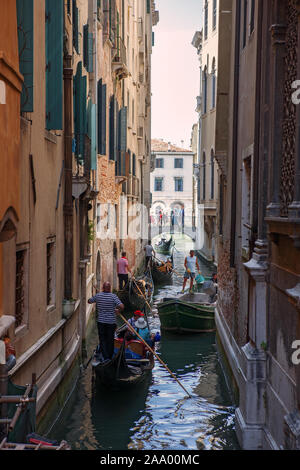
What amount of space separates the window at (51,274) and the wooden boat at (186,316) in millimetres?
5929

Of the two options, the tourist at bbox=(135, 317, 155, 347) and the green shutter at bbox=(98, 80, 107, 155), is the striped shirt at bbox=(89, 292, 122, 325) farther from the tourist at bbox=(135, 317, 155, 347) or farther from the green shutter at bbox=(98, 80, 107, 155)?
the green shutter at bbox=(98, 80, 107, 155)

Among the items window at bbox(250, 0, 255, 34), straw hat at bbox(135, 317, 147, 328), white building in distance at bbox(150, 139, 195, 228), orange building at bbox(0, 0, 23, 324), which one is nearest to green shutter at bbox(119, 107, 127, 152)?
straw hat at bbox(135, 317, 147, 328)

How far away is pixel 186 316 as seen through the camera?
1477 cm

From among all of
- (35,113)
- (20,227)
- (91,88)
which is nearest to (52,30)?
(35,113)

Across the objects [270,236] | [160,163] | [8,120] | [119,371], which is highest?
[160,163]

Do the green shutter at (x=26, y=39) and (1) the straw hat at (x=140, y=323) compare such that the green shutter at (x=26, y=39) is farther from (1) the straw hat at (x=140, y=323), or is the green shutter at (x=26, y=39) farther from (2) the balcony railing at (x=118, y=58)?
(2) the balcony railing at (x=118, y=58)

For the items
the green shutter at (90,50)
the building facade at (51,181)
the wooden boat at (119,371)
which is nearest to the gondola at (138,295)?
the building facade at (51,181)

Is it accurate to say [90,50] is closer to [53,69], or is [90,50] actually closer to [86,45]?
[86,45]

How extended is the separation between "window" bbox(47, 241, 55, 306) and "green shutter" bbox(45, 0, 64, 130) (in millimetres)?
1746

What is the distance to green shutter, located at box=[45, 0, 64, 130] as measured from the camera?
8.02 metres

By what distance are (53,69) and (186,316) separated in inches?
316

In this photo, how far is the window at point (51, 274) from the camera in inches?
349

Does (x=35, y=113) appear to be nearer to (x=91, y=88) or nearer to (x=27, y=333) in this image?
(x=27, y=333)

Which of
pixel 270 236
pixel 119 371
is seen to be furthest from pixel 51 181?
pixel 270 236
